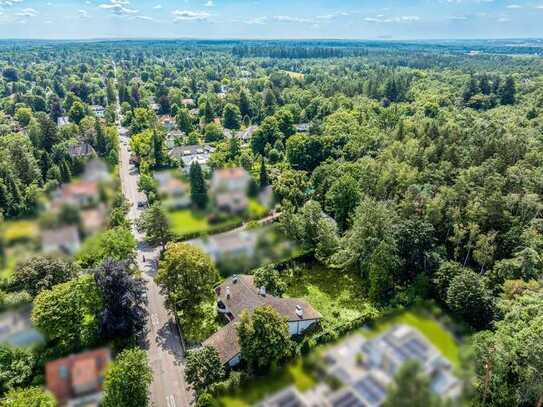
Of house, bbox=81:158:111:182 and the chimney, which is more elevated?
house, bbox=81:158:111:182

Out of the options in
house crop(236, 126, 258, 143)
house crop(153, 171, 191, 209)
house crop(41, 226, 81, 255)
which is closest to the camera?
house crop(41, 226, 81, 255)

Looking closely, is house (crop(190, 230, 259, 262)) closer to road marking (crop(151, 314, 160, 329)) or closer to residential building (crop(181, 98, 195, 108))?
road marking (crop(151, 314, 160, 329))

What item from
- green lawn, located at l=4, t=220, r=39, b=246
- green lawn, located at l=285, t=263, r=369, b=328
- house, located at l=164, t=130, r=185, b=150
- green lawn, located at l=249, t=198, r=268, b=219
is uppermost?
house, located at l=164, t=130, r=185, b=150

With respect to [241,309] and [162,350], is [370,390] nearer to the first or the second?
[241,309]

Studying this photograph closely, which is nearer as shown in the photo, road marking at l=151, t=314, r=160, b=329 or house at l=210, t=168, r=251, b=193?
road marking at l=151, t=314, r=160, b=329

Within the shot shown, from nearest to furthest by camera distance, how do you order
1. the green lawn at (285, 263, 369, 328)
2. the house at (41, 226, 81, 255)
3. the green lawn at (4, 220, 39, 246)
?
the green lawn at (285, 263, 369, 328) < the house at (41, 226, 81, 255) < the green lawn at (4, 220, 39, 246)

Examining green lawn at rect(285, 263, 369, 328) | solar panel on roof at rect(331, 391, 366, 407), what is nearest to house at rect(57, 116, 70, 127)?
green lawn at rect(285, 263, 369, 328)
